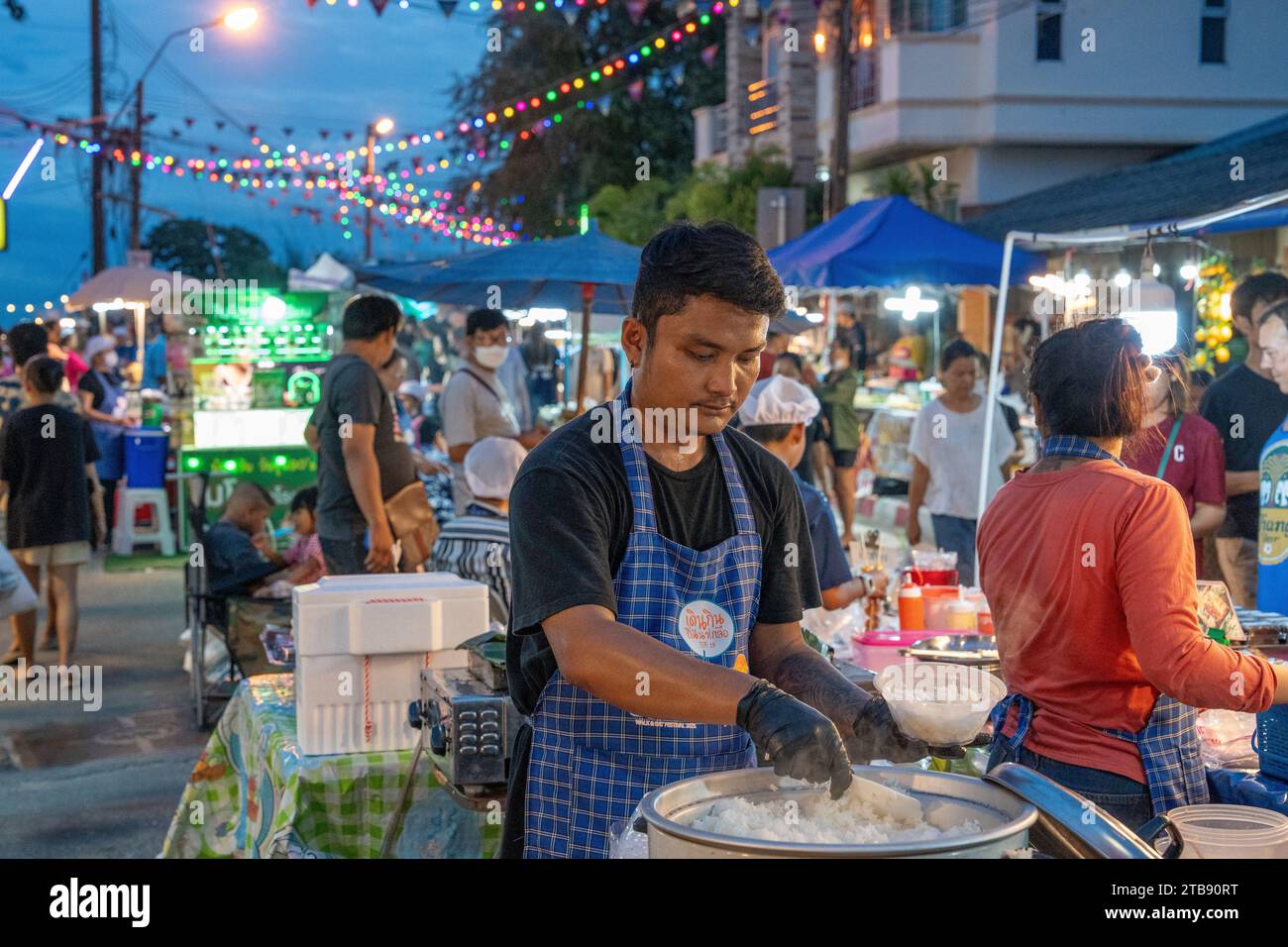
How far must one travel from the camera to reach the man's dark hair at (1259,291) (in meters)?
7.12

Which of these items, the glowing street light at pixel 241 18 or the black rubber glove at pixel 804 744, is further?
the glowing street light at pixel 241 18

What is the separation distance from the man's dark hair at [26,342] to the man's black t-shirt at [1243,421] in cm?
795

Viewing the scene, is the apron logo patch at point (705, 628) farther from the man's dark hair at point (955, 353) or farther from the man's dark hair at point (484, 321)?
the man's dark hair at point (955, 353)

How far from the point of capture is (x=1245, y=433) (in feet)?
22.9

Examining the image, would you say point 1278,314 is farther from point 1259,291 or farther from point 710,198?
point 710,198

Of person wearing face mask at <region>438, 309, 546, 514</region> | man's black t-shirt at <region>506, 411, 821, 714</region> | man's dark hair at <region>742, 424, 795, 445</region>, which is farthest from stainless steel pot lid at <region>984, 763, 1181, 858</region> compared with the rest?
person wearing face mask at <region>438, 309, 546, 514</region>

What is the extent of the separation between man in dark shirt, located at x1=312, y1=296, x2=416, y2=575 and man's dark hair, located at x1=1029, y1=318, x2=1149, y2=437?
4332mm

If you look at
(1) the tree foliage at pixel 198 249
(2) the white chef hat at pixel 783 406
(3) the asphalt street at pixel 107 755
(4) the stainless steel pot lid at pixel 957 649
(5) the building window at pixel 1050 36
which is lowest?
(3) the asphalt street at pixel 107 755

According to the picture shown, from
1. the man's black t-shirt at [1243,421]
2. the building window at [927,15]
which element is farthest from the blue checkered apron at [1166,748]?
the building window at [927,15]

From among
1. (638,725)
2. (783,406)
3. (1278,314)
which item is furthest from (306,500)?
(638,725)

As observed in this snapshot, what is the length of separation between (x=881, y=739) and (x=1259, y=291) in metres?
5.53

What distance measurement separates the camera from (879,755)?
2.47 meters
